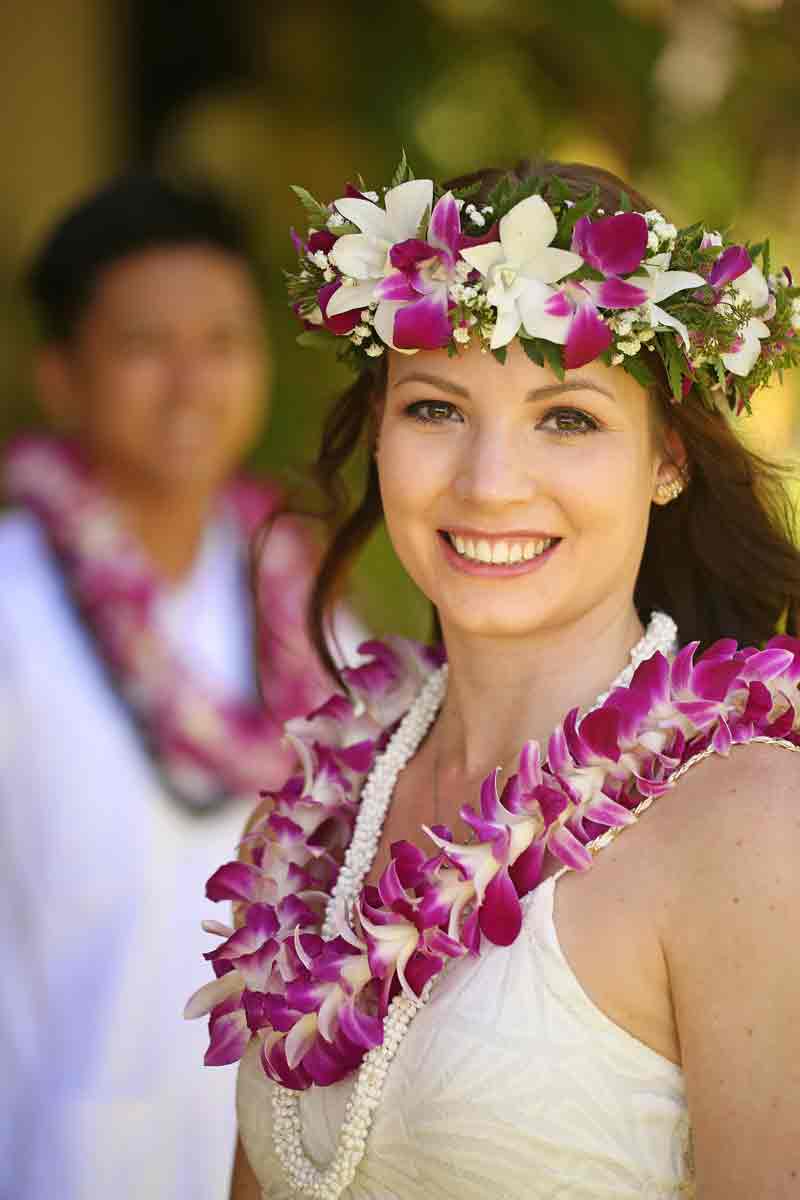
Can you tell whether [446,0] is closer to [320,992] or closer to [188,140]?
[188,140]

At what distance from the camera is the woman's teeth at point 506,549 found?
183 centimetres

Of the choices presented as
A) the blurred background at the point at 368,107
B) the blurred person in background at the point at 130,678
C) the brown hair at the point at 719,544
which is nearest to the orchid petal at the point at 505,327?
the brown hair at the point at 719,544

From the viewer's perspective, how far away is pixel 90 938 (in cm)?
359

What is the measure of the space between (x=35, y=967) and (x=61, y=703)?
614mm

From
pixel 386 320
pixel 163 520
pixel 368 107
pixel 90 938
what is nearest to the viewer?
pixel 386 320

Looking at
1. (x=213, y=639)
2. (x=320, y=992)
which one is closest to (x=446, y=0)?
(x=213, y=639)

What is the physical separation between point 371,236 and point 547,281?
0.74 feet

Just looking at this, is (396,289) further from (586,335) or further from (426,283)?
(586,335)

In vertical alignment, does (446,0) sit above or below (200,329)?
above

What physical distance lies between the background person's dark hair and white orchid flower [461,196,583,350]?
262cm

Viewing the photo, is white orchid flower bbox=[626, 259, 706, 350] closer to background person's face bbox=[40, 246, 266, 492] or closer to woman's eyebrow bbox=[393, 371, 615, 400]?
woman's eyebrow bbox=[393, 371, 615, 400]

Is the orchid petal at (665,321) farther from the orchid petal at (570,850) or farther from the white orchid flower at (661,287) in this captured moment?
the orchid petal at (570,850)

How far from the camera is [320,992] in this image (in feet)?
5.95

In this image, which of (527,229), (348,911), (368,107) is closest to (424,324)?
(527,229)
